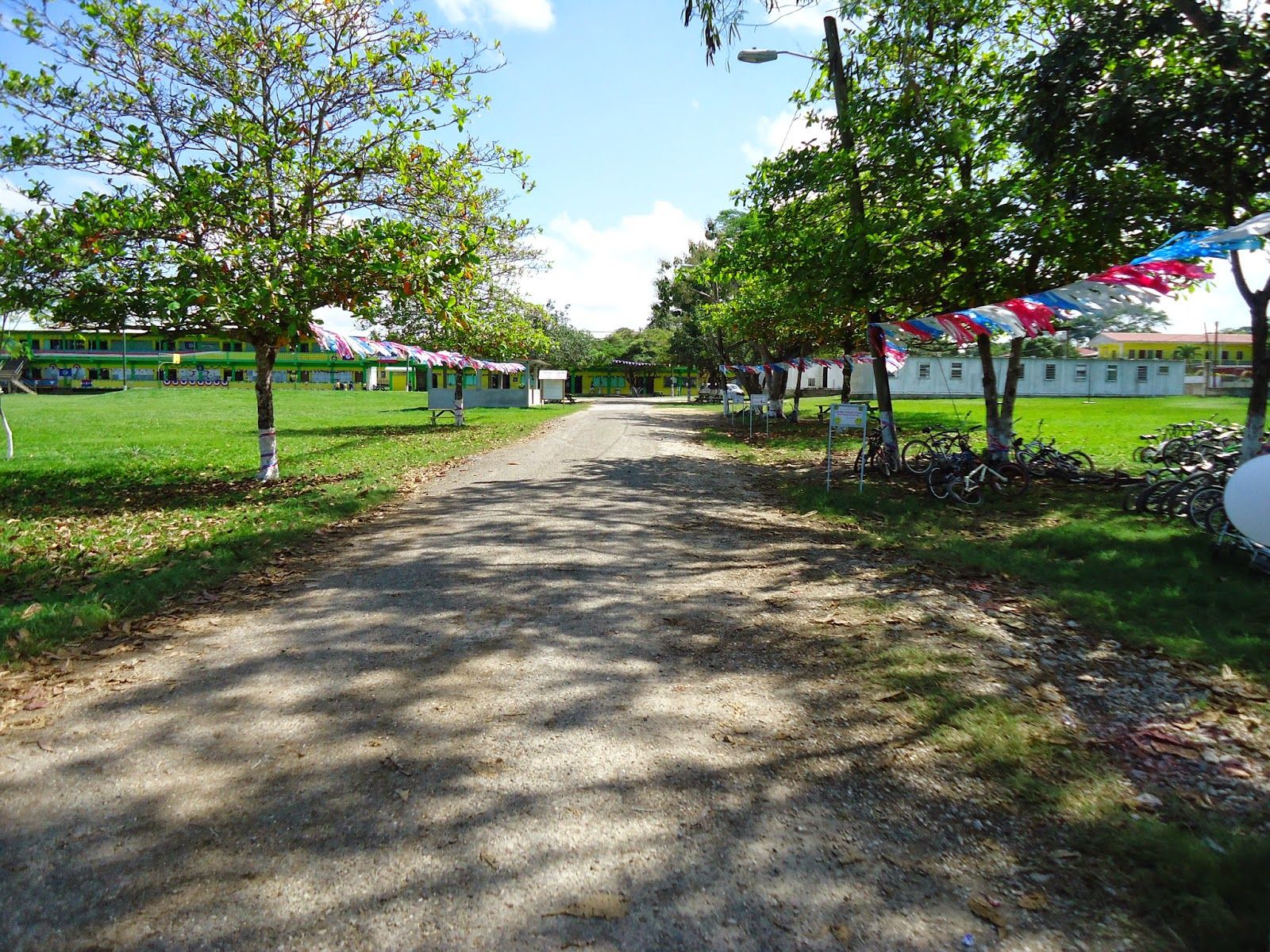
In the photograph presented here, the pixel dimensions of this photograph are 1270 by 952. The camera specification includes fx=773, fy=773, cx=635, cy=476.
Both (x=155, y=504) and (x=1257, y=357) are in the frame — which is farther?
(x=155, y=504)

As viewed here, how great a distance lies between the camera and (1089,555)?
7.73 meters

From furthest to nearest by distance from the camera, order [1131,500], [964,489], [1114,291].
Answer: [964,489] < [1131,500] < [1114,291]

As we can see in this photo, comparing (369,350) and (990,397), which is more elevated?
(369,350)

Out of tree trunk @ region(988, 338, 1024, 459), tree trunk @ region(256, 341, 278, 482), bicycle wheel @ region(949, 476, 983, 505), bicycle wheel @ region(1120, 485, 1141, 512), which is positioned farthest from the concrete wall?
tree trunk @ region(256, 341, 278, 482)

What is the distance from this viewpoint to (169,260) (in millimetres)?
10000

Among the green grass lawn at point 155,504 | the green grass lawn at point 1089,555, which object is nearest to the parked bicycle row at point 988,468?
the green grass lawn at point 1089,555

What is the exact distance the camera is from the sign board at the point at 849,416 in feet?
38.8

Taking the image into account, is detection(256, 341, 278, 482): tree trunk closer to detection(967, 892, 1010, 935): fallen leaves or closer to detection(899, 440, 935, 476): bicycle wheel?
detection(899, 440, 935, 476): bicycle wheel

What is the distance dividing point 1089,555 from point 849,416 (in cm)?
466

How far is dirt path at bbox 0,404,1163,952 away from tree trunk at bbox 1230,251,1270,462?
20.0ft

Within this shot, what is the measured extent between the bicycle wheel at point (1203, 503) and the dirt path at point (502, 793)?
3.79 m

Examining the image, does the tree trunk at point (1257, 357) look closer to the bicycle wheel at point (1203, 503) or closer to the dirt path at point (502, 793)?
the bicycle wheel at point (1203, 503)

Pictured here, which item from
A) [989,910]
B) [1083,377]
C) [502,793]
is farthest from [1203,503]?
[1083,377]

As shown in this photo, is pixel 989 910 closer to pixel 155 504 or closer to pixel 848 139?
pixel 155 504
